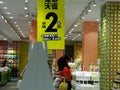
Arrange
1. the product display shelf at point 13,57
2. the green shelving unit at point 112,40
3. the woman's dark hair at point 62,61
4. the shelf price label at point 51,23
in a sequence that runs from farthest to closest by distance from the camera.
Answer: the product display shelf at point 13,57 → the green shelving unit at point 112,40 → the shelf price label at point 51,23 → the woman's dark hair at point 62,61

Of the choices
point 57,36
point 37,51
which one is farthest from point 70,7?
point 37,51

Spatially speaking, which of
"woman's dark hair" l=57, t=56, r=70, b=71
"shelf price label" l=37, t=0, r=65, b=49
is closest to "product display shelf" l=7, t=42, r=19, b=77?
"shelf price label" l=37, t=0, r=65, b=49

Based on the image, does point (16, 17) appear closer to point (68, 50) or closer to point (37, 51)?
point (37, 51)

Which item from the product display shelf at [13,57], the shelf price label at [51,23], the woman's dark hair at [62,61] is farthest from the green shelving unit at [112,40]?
the product display shelf at [13,57]

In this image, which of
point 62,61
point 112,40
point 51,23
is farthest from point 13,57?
point 62,61

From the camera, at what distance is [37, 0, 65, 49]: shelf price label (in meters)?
9.84

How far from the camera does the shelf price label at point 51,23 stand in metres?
9.84

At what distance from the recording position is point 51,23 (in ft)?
32.1

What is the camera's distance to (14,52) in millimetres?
38906

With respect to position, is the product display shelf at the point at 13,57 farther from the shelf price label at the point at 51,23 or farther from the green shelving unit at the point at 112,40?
the shelf price label at the point at 51,23

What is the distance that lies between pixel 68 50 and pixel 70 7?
26166mm

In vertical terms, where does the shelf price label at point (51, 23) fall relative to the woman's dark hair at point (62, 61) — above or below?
above

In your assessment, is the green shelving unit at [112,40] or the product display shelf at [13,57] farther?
the product display shelf at [13,57]

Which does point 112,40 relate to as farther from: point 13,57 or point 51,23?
point 13,57
